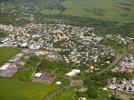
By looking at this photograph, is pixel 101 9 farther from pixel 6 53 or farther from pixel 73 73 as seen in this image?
pixel 73 73

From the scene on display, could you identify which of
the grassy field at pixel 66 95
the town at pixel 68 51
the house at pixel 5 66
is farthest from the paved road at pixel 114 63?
the house at pixel 5 66

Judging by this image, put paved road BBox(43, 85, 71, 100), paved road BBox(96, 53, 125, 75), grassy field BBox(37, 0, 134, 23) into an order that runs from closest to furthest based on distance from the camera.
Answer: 1. paved road BBox(43, 85, 71, 100)
2. paved road BBox(96, 53, 125, 75)
3. grassy field BBox(37, 0, 134, 23)

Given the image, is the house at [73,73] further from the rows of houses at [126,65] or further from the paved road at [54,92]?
the rows of houses at [126,65]

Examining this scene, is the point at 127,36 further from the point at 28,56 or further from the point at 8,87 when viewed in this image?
the point at 8,87

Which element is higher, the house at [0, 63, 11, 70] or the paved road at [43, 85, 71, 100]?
the house at [0, 63, 11, 70]

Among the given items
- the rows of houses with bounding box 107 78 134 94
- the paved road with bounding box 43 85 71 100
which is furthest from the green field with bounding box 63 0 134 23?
the paved road with bounding box 43 85 71 100

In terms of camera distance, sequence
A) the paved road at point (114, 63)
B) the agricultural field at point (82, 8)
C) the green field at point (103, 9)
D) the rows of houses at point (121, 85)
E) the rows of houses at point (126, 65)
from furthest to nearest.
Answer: the agricultural field at point (82, 8) < the green field at point (103, 9) < the rows of houses at point (126, 65) < the paved road at point (114, 63) < the rows of houses at point (121, 85)

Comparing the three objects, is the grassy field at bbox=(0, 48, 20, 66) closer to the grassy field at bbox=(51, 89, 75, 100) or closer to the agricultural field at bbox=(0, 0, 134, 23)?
the grassy field at bbox=(51, 89, 75, 100)
